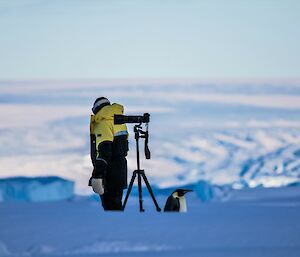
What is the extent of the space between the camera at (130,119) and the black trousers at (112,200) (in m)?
1.23

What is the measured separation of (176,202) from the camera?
58.6 feet

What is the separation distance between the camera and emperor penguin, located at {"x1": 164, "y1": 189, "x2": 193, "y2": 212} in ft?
58.0

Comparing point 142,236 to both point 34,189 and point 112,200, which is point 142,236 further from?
point 34,189

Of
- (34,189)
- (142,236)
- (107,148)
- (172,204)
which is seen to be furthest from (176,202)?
(34,189)

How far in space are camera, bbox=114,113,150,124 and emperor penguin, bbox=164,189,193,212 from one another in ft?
4.57

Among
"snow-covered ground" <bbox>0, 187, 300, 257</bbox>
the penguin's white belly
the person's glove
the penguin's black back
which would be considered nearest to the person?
the person's glove

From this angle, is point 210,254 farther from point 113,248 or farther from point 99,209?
point 99,209

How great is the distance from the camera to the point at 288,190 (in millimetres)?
37875

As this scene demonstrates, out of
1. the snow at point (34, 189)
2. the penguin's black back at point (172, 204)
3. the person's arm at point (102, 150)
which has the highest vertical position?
the snow at point (34, 189)

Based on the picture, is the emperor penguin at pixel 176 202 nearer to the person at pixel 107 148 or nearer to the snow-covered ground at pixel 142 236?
the snow-covered ground at pixel 142 236

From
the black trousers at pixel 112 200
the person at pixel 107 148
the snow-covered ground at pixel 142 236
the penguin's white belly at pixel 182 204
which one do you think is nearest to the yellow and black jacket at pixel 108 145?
the person at pixel 107 148

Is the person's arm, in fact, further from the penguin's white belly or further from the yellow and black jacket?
the penguin's white belly

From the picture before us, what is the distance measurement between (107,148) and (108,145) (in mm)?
48

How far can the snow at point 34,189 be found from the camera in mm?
36094
